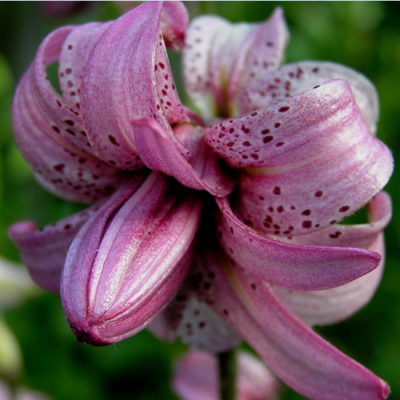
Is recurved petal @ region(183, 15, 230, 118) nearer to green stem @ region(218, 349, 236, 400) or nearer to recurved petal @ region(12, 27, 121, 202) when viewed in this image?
recurved petal @ region(12, 27, 121, 202)

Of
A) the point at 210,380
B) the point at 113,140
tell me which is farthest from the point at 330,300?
the point at 210,380

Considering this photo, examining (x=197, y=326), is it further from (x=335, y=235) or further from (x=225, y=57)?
(x=225, y=57)

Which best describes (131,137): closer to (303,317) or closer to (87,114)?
(87,114)

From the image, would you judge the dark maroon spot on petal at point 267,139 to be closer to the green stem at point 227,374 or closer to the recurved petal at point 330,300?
the recurved petal at point 330,300

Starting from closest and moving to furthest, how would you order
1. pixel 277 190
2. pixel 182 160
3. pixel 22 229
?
pixel 182 160
pixel 277 190
pixel 22 229

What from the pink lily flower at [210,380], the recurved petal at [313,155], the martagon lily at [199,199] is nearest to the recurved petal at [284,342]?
the martagon lily at [199,199]
